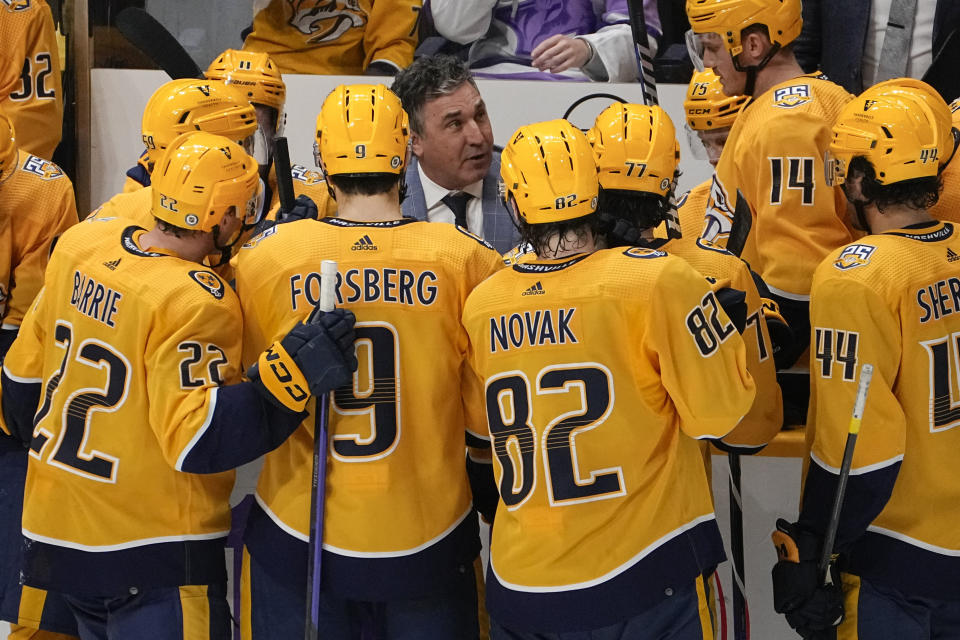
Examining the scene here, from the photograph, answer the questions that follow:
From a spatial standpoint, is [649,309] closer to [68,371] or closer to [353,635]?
[353,635]

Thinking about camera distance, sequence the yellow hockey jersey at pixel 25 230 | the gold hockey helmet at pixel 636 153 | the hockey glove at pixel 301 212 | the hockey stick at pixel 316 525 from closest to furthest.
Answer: the hockey stick at pixel 316 525 < the gold hockey helmet at pixel 636 153 < the hockey glove at pixel 301 212 < the yellow hockey jersey at pixel 25 230

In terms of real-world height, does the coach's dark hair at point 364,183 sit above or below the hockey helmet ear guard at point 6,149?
above

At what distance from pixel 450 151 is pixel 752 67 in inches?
42.2

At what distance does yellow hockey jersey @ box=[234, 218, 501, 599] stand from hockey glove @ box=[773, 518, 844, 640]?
819 mm

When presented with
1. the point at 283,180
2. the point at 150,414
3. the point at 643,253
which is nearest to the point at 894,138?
the point at 643,253

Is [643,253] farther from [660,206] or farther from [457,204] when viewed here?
[457,204]

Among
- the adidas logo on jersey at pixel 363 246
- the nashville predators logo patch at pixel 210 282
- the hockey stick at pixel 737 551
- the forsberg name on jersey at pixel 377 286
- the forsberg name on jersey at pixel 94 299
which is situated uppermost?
the adidas logo on jersey at pixel 363 246

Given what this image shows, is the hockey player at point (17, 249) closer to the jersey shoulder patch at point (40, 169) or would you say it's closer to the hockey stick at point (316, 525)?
the jersey shoulder patch at point (40, 169)

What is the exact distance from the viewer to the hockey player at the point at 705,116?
414 centimetres

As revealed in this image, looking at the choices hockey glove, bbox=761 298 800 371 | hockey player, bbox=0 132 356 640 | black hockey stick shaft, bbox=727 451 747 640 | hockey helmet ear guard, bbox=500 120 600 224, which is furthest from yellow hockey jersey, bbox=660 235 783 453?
hockey player, bbox=0 132 356 640

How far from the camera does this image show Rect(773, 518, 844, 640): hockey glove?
2.82 meters

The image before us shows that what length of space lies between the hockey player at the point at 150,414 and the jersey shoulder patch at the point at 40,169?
0.94 meters

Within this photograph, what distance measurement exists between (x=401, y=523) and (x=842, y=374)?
110 cm

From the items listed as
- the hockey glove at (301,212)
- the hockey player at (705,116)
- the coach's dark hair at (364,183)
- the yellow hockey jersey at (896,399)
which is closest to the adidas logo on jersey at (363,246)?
the coach's dark hair at (364,183)
